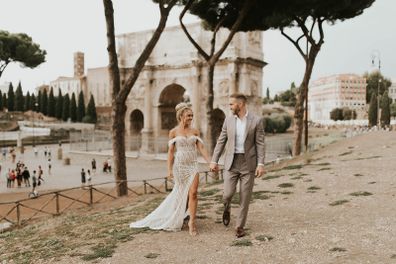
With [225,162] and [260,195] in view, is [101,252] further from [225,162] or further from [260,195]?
[260,195]

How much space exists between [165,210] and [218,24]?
1164 centimetres

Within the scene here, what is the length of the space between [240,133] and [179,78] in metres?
24.8

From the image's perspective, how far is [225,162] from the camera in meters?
4.67

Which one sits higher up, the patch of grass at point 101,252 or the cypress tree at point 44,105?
the cypress tree at point 44,105

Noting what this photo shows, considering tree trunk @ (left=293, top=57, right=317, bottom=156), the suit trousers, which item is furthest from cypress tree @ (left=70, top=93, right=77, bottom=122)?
the suit trousers

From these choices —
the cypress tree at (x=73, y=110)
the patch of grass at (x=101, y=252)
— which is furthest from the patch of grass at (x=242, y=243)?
the cypress tree at (x=73, y=110)

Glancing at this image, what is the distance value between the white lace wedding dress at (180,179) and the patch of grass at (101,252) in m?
0.70

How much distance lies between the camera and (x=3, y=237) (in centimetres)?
655

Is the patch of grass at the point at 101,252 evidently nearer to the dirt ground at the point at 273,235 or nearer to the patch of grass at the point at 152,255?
the dirt ground at the point at 273,235

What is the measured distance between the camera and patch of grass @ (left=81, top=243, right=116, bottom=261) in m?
4.24

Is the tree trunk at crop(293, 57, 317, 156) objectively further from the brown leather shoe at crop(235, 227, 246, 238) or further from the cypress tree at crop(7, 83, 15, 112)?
the cypress tree at crop(7, 83, 15, 112)

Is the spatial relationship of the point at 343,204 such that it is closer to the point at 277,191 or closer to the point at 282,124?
the point at 277,191

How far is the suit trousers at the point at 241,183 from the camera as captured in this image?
447 cm

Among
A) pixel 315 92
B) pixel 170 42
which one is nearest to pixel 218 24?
pixel 170 42
